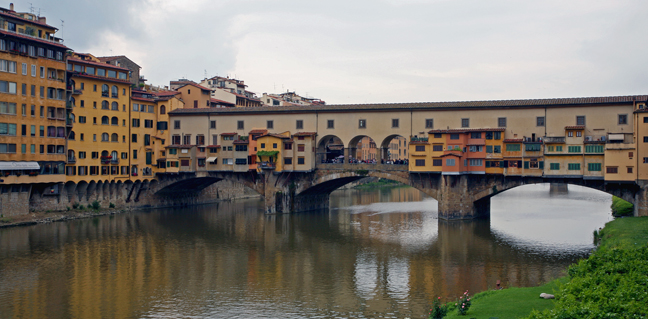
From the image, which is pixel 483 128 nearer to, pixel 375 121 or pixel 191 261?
pixel 375 121

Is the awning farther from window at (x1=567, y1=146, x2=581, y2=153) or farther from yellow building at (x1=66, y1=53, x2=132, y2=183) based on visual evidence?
window at (x1=567, y1=146, x2=581, y2=153)

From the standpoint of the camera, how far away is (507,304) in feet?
67.6

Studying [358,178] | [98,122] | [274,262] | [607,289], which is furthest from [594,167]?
[98,122]

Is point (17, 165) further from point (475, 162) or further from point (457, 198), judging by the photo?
point (475, 162)

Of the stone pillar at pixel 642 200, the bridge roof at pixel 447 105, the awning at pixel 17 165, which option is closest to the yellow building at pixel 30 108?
the awning at pixel 17 165

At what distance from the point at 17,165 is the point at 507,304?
4485cm

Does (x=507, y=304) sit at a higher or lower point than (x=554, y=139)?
lower

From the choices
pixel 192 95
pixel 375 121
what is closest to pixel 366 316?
pixel 375 121

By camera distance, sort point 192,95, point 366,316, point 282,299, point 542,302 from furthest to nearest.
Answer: point 192,95 → point 282,299 → point 366,316 → point 542,302

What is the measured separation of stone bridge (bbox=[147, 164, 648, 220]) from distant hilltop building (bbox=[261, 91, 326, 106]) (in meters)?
33.8

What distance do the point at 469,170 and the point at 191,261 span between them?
27.7 meters

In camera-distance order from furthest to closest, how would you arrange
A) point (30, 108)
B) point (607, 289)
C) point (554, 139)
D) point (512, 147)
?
point (30, 108) < point (512, 147) < point (554, 139) < point (607, 289)

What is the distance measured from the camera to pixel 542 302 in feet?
67.4

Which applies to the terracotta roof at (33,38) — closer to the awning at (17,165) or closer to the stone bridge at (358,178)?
the awning at (17,165)
